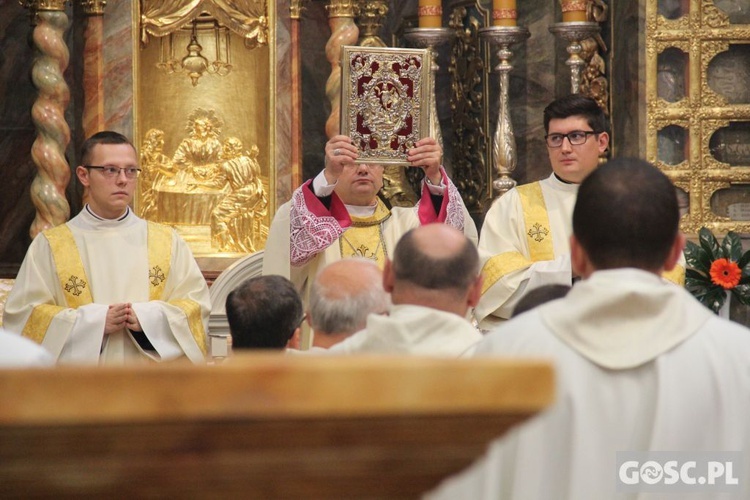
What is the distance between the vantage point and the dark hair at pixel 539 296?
339 centimetres

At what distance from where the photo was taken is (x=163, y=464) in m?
0.85

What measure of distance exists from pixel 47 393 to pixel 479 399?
0.27 m

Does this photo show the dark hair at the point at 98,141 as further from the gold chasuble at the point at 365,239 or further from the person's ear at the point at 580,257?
the person's ear at the point at 580,257

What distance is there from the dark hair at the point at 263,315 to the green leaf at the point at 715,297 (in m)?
4.40

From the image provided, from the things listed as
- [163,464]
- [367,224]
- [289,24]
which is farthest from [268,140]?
[163,464]

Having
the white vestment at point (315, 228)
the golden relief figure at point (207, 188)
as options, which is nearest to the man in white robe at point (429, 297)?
the white vestment at point (315, 228)

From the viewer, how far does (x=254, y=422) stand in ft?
2.66

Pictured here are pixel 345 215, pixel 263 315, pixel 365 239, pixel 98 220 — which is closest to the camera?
pixel 263 315

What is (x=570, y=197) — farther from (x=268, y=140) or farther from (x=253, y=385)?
(x=253, y=385)

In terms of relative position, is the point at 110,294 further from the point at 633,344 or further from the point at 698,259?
the point at 633,344

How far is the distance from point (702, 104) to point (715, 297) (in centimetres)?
178

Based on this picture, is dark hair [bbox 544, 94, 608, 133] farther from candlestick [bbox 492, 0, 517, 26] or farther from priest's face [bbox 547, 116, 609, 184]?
Result: candlestick [bbox 492, 0, 517, 26]

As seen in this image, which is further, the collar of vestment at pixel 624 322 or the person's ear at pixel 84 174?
the person's ear at pixel 84 174

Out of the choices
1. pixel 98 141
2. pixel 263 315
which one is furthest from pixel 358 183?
pixel 263 315
